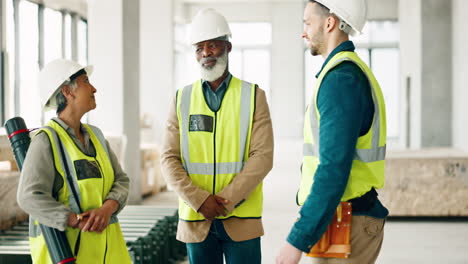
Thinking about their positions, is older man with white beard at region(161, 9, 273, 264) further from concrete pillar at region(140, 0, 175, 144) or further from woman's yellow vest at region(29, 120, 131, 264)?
concrete pillar at region(140, 0, 175, 144)

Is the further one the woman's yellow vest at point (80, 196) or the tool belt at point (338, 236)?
the woman's yellow vest at point (80, 196)

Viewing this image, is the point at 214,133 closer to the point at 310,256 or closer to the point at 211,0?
the point at 310,256

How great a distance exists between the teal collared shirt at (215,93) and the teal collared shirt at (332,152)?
1.27 meters

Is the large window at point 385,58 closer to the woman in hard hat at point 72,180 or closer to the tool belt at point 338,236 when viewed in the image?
the woman in hard hat at point 72,180

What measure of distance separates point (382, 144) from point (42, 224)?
1.73 meters

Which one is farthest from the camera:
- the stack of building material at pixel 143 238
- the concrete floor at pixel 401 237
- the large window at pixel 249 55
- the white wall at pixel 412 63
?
the large window at pixel 249 55

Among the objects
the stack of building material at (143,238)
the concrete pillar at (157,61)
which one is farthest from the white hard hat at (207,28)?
the concrete pillar at (157,61)

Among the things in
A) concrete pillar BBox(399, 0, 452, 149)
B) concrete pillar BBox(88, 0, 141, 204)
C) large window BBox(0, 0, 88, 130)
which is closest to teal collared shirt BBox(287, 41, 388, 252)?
concrete pillar BBox(88, 0, 141, 204)

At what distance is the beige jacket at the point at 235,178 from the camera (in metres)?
3.24

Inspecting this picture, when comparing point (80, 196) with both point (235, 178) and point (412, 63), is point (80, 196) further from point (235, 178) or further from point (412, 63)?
point (412, 63)

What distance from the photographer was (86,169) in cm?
308

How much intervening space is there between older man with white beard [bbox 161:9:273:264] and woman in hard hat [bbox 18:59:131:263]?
37 centimetres

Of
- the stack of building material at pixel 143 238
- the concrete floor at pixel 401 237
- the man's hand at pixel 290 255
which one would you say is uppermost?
the man's hand at pixel 290 255

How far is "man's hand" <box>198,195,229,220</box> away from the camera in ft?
10.5
